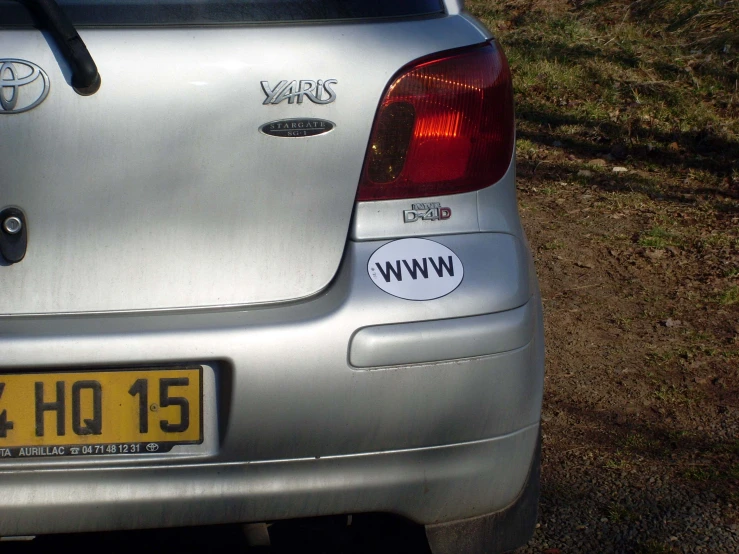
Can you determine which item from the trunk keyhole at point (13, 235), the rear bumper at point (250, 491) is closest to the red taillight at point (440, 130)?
the rear bumper at point (250, 491)

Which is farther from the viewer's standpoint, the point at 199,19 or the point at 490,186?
the point at 490,186

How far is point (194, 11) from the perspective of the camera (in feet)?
5.51

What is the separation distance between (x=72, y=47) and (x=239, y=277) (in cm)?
50

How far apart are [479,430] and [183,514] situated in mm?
573

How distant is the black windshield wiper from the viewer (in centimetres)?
160

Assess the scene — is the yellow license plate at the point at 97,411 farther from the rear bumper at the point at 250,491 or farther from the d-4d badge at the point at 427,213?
the d-4d badge at the point at 427,213

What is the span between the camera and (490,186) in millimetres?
1830

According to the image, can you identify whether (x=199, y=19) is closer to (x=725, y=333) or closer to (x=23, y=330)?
(x=23, y=330)

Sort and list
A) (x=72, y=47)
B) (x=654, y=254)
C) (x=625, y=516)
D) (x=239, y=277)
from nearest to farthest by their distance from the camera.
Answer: (x=72, y=47)
(x=239, y=277)
(x=625, y=516)
(x=654, y=254)

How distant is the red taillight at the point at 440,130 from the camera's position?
175cm

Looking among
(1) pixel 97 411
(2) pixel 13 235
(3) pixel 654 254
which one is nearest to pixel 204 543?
(1) pixel 97 411

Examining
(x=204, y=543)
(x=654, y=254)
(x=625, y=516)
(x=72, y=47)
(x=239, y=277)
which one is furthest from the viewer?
(x=654, y=254)

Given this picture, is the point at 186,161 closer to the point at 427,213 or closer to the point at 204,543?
A: the point at 427,213

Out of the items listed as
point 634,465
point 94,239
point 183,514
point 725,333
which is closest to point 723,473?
point 634,465
